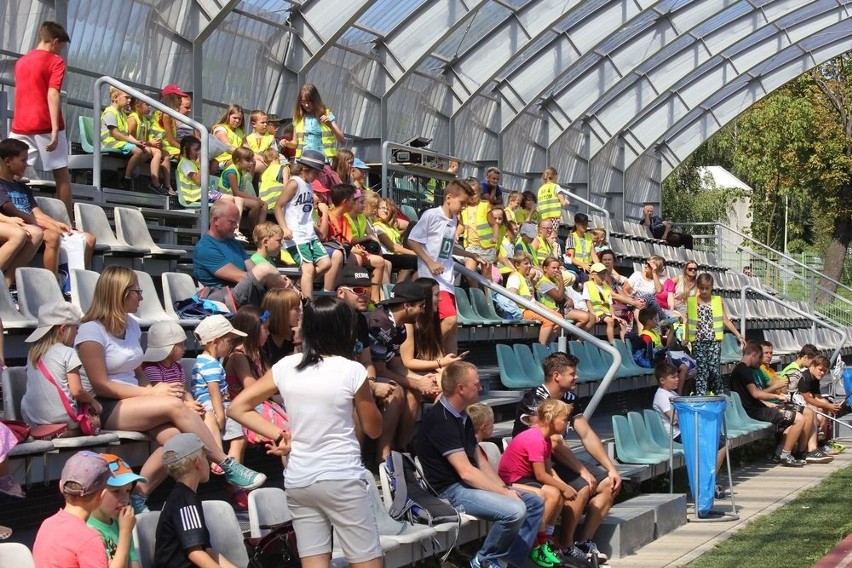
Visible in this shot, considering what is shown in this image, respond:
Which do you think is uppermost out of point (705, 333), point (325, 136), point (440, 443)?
point (325, 136)

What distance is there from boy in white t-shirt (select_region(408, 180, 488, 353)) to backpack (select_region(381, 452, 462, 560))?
9.47ft

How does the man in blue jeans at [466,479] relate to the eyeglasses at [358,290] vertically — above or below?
below

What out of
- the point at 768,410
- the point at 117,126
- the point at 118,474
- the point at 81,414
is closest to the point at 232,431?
the point at 81,414

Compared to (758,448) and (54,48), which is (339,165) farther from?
(758,448)

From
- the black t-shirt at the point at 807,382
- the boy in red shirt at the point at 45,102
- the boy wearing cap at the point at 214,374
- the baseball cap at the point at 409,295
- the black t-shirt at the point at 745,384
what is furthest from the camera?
the black t-shirt at the point at 807,382

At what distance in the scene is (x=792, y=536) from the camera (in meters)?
10.7

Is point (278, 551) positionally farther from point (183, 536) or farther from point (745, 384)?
point (745, 384)

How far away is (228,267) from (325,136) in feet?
15.0

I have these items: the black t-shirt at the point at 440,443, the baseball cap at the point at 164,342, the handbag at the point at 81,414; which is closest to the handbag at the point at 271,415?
the baseball cap at the point at 164,342

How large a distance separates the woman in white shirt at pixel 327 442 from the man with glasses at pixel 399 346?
3.06 metres

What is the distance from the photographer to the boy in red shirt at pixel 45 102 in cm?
992

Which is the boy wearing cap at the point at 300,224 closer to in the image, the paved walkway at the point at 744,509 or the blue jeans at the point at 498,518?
the blue jeans at the point at 498,518

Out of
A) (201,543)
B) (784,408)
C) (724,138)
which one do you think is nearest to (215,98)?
(784,408)

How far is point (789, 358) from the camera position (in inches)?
876
